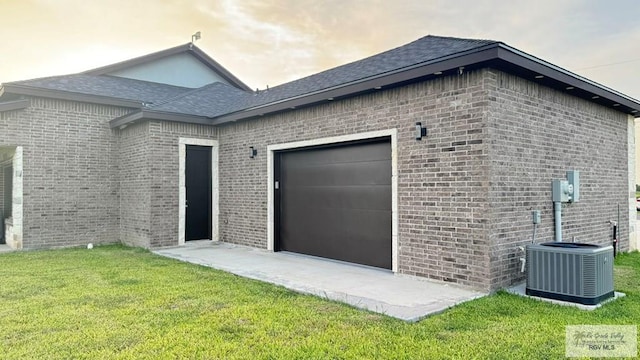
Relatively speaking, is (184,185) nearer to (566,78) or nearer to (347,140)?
(347,140)

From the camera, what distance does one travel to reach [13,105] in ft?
30.0

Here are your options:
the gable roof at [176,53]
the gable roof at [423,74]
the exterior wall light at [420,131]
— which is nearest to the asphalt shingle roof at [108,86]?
the gable roof at [176,53]

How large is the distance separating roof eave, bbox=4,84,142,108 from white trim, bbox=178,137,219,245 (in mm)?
2258

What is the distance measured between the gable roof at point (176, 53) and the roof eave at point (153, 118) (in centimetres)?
350

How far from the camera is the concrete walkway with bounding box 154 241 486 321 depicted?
466 centimetres

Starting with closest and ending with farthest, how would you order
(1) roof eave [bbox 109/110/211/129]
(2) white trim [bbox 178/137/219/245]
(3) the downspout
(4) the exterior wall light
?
(4) the exterior wall light < (3) the downspout < (1) roof eave [bbox 109/110/211/129] < (2) white trim [bbox 178/137/219/245]

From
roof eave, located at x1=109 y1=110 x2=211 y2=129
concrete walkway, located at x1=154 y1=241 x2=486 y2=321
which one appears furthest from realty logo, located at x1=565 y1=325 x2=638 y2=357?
roof eave, located at x1=109 y1=110 x2=211 y2=129

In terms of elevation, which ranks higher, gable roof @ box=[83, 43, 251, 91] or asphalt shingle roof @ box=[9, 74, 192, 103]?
gable roof @ box=[83, 43, 251, 91]

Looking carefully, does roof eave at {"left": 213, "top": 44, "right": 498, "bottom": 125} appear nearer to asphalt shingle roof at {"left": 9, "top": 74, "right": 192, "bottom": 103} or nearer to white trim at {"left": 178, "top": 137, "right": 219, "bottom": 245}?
white trim at {"left": 178, "top": 137, "right": 219, "bottom": 245}

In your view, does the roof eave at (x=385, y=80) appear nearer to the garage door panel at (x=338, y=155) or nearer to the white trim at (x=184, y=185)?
the garage door panel at (x=338, y=155)

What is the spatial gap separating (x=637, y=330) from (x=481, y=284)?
171 cm

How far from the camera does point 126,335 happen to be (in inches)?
144

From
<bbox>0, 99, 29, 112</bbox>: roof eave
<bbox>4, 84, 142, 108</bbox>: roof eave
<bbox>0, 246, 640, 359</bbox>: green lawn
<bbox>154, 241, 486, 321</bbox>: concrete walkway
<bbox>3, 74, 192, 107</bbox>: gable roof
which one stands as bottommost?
<bbox>154, 241, 486, 321</bbox>: concrete walkway

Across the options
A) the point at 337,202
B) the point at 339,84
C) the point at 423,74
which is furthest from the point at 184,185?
the point at 423,74
